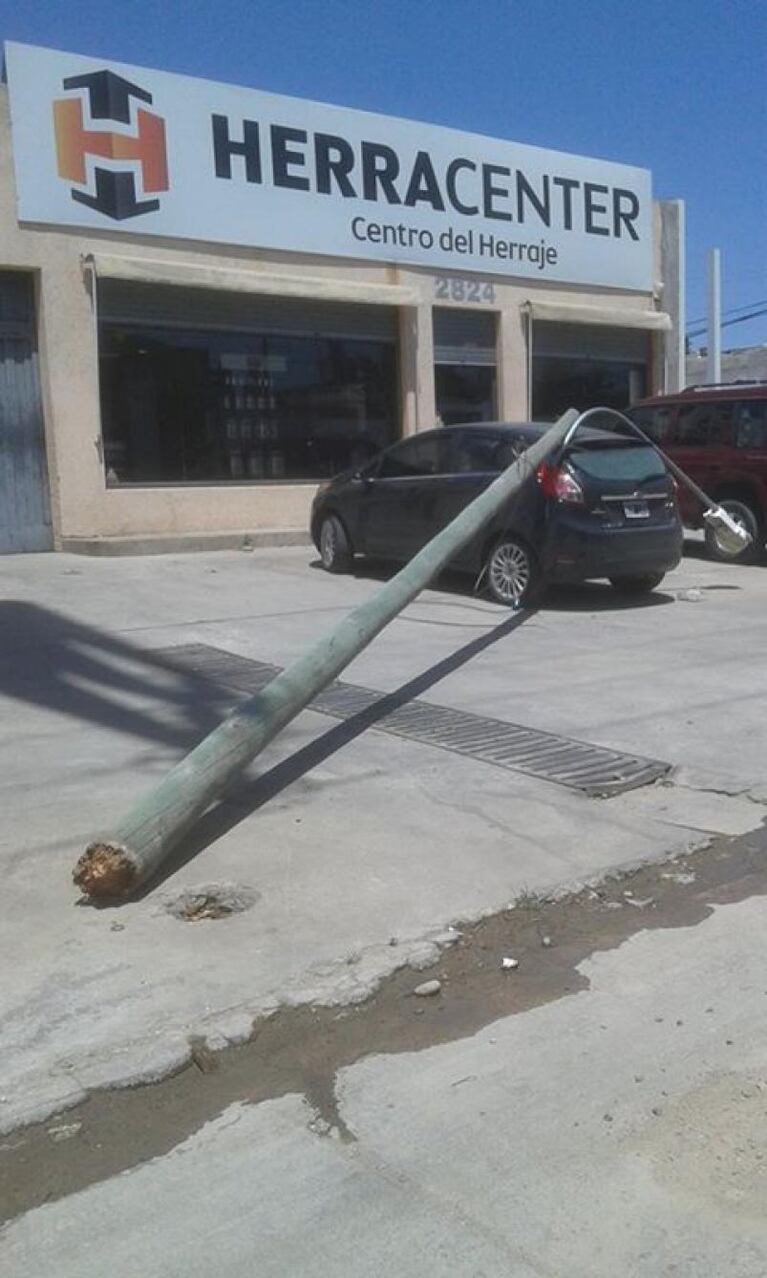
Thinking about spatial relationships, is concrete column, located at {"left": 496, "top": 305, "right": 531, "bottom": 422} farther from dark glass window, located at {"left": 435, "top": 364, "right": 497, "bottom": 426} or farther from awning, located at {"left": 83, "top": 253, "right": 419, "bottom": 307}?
awning, located at {"left": 83, "top": 253, "right": 419, "bottom": 307}

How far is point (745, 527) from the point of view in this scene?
15336 mm

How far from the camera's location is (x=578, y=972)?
4715 mm

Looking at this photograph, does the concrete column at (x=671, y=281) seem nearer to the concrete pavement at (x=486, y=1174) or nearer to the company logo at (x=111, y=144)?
the company logo at (x=111, y=144)

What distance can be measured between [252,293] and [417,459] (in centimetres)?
483

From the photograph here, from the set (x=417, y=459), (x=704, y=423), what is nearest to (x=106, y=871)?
(x=417, y=459)

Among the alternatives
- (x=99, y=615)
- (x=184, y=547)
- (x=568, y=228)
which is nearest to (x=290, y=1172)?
(x=99, y=615)

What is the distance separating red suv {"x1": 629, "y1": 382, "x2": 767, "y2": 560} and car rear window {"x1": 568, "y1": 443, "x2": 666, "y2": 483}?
3337 millimetres

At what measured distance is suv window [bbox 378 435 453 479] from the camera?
507 inches

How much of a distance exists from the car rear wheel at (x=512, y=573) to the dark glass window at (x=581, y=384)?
8.91m

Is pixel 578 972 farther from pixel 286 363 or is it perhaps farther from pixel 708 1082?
pixel 286 363

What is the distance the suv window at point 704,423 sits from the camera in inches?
608

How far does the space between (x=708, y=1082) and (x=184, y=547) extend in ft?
41.9

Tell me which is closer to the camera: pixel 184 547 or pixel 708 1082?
pixel 708 1082

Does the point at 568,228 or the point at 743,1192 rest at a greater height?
the point at 568,228
